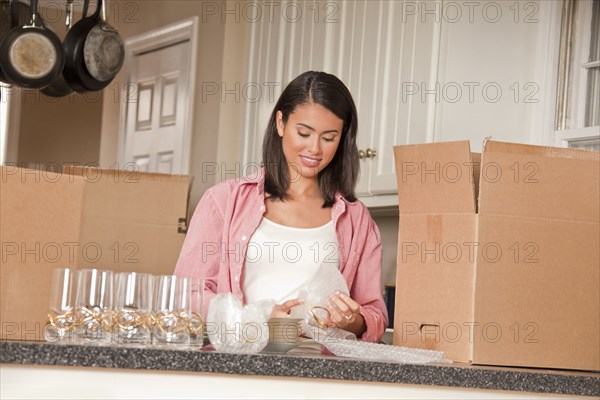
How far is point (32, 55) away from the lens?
3.61 m

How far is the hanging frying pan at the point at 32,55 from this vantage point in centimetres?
355

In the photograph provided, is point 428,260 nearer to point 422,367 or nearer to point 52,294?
point 422,367

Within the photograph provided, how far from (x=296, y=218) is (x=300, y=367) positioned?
868 millimetres

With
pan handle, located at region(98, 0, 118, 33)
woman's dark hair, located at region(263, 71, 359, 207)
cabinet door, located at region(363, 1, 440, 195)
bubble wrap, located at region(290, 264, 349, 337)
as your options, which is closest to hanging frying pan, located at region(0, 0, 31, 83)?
pan handle, located at region(98, 0, 118, 33)

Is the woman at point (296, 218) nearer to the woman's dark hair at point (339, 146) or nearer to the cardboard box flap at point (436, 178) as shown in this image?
the woman's dark hair at point (339, 146)

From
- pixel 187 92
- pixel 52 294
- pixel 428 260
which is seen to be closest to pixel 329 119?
pixel 428 260

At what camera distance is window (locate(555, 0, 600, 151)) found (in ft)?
9.14

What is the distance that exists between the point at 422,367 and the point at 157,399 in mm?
403

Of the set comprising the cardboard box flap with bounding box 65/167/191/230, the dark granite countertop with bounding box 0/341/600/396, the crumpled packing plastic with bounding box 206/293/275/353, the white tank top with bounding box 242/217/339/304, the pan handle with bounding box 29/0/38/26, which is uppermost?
the pan handle with bounding box 29/0/38/26

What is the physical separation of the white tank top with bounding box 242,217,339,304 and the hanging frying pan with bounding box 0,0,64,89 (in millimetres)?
1729

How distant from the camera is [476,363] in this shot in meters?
1.62

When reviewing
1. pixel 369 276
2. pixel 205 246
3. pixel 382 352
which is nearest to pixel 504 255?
pixel 382 352

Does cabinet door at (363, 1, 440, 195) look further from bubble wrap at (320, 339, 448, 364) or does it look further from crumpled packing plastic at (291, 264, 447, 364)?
bubble wrap at (320, 339, 448, 364)

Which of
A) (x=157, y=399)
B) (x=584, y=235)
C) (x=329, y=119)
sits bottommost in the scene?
(x=157, y=399)
